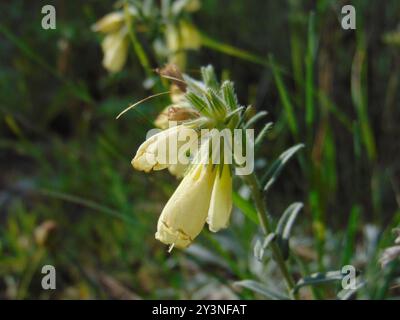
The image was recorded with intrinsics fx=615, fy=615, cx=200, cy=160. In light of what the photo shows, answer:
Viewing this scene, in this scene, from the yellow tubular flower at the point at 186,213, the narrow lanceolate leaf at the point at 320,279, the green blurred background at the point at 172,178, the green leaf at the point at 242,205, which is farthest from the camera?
the green blurred background at the point at 172,178

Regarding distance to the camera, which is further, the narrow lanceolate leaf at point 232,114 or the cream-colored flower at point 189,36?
the cream-colored flower at point 189,36

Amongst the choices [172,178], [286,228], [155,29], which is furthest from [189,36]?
[286,228]

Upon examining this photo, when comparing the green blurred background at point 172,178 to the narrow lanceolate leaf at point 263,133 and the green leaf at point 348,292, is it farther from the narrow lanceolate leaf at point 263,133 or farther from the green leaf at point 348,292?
the narrow lanceolate leaf at point 263,133

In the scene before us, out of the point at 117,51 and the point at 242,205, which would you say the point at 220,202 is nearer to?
the point at 242,205

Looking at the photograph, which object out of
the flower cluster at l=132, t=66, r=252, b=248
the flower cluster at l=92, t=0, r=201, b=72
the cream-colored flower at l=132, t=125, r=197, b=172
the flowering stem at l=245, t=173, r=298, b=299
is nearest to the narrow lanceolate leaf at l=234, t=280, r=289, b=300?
the flowering stem at l=245, t=173, r=298, b=299

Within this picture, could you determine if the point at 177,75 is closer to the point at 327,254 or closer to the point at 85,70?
the point at 327,254

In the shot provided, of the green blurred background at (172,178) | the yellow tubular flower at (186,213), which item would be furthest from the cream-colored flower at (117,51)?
the yellow tubular flower at (186,213)

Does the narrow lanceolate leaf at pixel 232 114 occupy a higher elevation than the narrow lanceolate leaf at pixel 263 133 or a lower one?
higher
